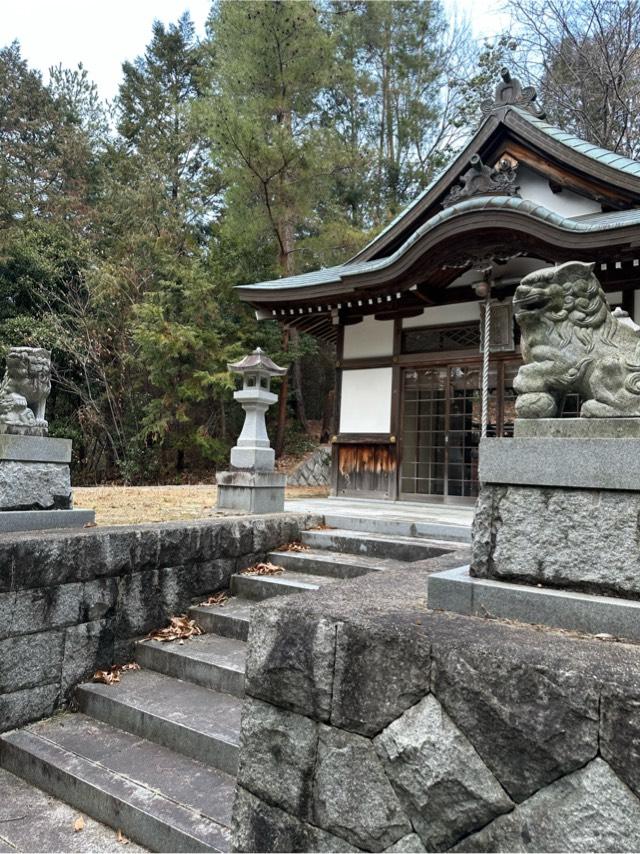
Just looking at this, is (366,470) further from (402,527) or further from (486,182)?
(486,182)

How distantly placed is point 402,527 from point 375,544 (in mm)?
644

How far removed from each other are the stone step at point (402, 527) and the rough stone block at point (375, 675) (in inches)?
124

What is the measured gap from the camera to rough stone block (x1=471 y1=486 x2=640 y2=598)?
1.83 metres

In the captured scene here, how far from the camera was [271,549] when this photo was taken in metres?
4.82

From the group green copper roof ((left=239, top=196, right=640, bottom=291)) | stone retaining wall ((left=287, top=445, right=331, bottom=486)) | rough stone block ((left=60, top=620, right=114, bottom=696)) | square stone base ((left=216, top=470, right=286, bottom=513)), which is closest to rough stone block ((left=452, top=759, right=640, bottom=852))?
rough stone block ((left=60, top=620, right=114, bottom=696))

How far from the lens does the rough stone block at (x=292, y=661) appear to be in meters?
1.82

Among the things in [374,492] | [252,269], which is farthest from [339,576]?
[252,269]

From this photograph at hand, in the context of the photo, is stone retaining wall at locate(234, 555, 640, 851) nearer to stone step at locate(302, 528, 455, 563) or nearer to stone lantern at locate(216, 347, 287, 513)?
stone step at locate(302, 528, 455, 563)

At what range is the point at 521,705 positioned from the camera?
4.88ft

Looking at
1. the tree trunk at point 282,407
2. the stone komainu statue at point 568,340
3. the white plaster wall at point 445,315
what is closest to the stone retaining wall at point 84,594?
the stone komainu statue at point 568,340

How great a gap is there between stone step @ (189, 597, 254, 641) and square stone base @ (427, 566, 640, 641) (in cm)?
202

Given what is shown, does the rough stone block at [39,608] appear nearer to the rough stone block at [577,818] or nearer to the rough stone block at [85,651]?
the rough stone block at [85,651]

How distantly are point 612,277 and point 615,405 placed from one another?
250 inches

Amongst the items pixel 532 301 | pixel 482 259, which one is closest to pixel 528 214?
pixel 482 259
